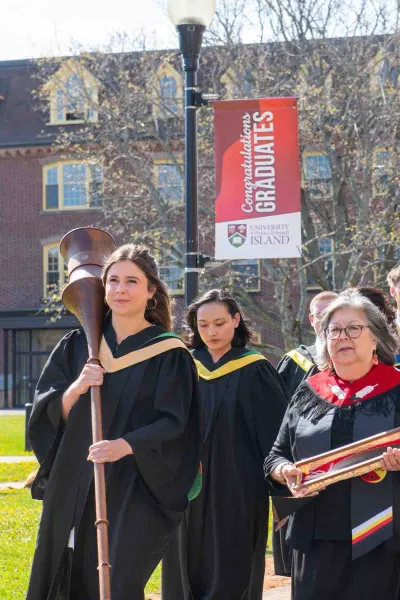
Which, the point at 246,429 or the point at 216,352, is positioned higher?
the point at 216,352

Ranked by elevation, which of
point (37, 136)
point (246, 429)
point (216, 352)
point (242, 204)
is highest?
point (37, 136)

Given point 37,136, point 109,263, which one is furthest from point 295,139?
point 37,136

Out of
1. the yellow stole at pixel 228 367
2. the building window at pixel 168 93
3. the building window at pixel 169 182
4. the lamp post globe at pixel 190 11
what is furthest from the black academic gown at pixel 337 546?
the building window at pixel 169 182

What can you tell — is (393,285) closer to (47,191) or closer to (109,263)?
(109,263)

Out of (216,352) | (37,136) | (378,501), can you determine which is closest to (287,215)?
(216,352)

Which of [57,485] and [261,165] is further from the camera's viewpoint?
[261,165]

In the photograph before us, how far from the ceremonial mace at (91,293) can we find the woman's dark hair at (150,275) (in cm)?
11

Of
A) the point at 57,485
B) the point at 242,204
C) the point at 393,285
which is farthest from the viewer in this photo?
the point at 242,204

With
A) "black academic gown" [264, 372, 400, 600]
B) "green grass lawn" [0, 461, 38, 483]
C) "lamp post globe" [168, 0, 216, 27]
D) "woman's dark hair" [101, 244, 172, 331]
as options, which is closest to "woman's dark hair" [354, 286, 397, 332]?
"woman's dark hair" [101, 244, 172, 331]

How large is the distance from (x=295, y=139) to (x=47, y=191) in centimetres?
2709

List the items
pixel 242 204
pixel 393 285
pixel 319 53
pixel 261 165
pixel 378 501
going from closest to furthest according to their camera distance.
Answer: pixel 378 501 < pixel 393 285 < pixel 242 204 < pixel 261 165 < pixel 319 53

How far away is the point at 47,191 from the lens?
39.2m

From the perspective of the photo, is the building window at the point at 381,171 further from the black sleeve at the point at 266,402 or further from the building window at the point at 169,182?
the black sleeve at the point at 266,402

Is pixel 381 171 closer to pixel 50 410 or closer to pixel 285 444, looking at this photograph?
pixel 285 444
